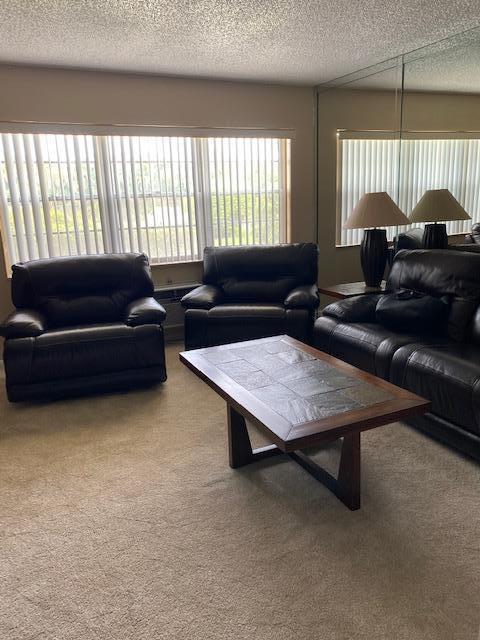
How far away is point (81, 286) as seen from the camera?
12.8 feet

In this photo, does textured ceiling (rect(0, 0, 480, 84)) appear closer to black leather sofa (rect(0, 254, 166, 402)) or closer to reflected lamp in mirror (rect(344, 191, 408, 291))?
reflected lamp in mirror (rect(344, 191, 408, 291))

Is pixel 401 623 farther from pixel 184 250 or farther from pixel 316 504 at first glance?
pixel 184 250

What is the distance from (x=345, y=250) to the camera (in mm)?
5242

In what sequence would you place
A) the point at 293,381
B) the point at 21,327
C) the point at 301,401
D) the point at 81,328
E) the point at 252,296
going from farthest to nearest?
the point at 252,296 → the point at 81,328 → the point at 21,327 → the point at 293,381 → the point at 301,401

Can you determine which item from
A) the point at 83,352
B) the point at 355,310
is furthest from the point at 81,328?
the point at 355,310

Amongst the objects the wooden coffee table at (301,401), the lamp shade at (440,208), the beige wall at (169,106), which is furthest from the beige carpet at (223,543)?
the beige wall at (169,106)

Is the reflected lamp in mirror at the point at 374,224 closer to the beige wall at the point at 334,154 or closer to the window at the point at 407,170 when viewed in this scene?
the window at the point at 407,170

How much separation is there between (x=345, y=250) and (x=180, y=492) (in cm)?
370

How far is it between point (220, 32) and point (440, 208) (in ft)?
6.89

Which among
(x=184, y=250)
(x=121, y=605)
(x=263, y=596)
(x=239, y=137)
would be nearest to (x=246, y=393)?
(x=263, y=596)

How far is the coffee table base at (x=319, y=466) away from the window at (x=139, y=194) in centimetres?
273

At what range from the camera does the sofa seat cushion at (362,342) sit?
284 centimetres

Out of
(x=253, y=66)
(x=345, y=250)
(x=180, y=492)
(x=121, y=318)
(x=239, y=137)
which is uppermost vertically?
(x=253, y=66)

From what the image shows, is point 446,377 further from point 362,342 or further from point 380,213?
point 380,213
